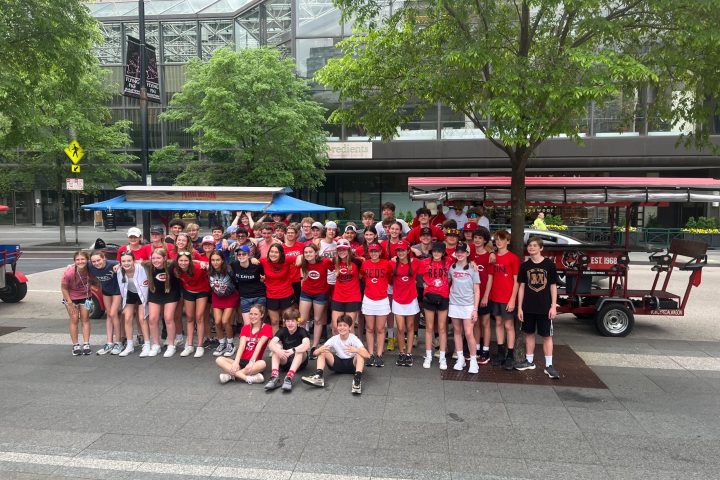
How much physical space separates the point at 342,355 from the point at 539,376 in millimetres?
2508

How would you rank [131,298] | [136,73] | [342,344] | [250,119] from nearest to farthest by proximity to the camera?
[342,344] → [131,298] → [136,73] → [250,119]

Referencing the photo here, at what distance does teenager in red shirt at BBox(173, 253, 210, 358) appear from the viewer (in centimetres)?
708

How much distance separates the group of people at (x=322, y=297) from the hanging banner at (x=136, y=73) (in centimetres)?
593

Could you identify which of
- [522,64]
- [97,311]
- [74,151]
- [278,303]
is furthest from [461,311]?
[74,151]

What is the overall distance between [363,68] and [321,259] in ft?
9.90

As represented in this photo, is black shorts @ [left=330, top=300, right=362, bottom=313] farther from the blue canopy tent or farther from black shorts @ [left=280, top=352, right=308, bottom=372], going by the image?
the blue canopy tent

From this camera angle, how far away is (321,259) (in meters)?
7.08

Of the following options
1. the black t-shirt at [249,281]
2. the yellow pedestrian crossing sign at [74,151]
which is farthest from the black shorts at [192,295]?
the yellow pedestrian crossing sign at [74,151]

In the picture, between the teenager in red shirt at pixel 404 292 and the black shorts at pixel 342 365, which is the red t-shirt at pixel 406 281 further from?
the black shorts at pixel 342 365

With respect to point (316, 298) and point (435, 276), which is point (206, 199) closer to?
point (316, 298)

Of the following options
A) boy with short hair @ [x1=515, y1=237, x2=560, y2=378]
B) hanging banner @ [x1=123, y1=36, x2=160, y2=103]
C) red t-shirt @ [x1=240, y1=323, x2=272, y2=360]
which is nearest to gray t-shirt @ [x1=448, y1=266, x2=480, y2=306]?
boy with short hair @ [x1=515, y1=237, x2=560, y2=378]

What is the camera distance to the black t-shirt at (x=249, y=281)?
7121mm

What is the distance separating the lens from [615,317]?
8.59m

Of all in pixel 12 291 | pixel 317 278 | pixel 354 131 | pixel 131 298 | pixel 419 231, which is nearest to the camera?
pixel 317 278
